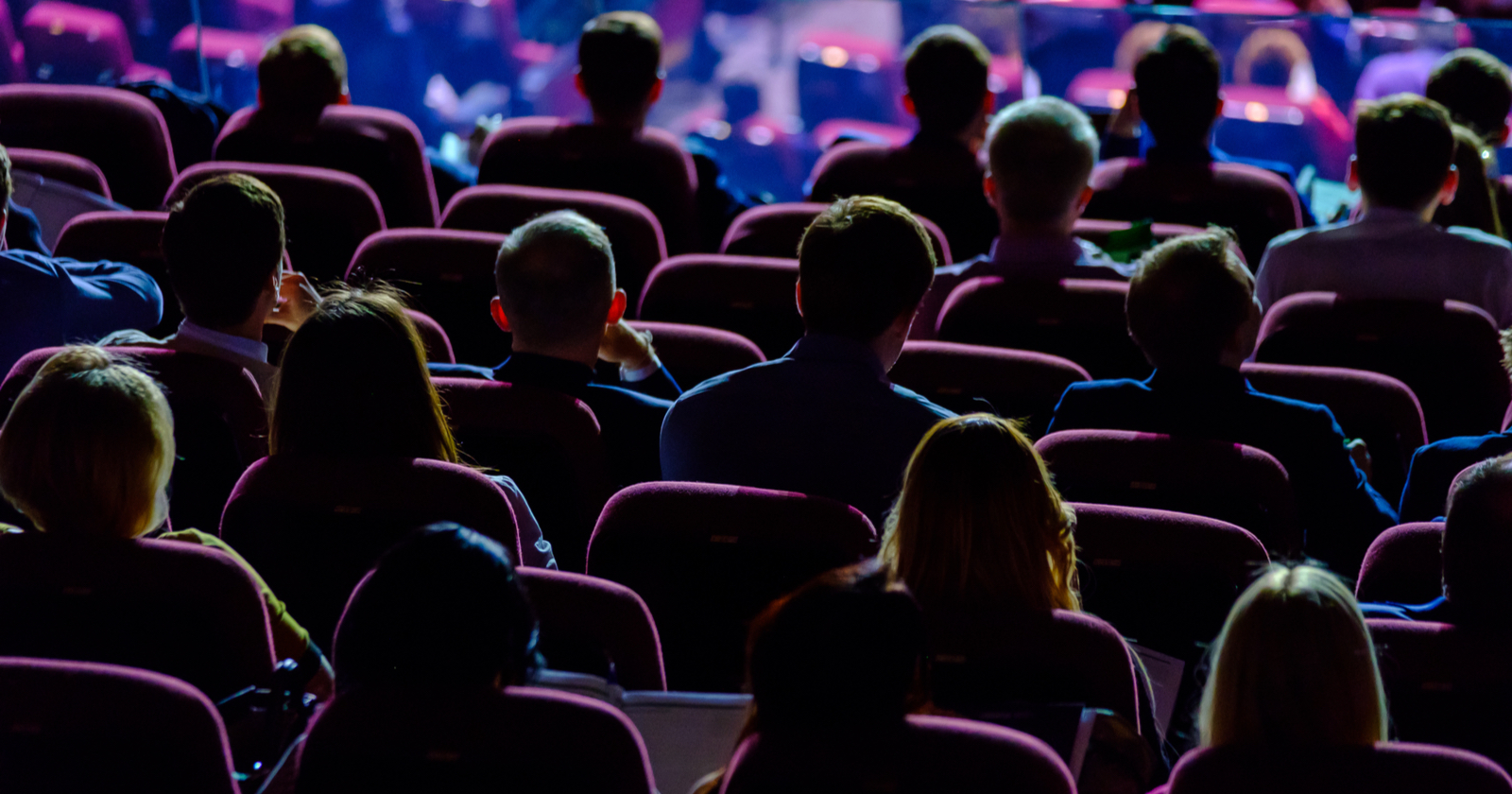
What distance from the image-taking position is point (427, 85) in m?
6.04

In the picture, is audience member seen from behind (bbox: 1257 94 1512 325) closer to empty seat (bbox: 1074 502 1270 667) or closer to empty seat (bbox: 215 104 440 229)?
empty seat (bbox: 1074 502 1270 667)

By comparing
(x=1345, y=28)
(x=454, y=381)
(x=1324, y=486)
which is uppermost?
(x=1345, y=28)

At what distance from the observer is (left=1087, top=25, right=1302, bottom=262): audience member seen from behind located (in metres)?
4.12

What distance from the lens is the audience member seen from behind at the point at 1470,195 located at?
13.2 feet

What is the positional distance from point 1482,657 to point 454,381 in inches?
61.5

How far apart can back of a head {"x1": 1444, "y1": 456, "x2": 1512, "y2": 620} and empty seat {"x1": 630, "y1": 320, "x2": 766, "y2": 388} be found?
54.4 inches

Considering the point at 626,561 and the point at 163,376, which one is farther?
the point at 163,376

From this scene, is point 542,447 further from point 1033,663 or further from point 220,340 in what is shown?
point 1033,663

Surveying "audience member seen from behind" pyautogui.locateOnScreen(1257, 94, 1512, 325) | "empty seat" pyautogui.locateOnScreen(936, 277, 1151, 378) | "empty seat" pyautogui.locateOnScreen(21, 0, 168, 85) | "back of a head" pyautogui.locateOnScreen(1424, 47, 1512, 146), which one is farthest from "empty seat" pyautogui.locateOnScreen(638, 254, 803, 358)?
"empty seat" pyautogui.locateOnScreen(21, 0, 168, 85)

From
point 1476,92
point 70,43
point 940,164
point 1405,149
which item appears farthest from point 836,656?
point 70,43

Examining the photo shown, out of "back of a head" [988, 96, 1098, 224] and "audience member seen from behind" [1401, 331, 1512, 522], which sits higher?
"back of a head" [988, 96, 1098, 224]

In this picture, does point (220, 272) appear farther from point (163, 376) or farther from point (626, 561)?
point (626, 561)

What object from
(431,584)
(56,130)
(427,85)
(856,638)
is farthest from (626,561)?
(427,85)

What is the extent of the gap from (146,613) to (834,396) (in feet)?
3.63
